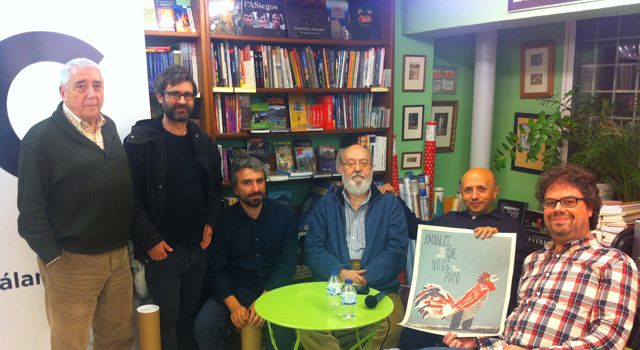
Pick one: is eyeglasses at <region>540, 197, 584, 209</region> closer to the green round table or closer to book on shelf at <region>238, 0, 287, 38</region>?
the green round table

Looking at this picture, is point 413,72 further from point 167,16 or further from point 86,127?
point 86,127

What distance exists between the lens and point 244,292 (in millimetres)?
2875

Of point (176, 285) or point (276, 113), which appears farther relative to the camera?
point (276, 113)

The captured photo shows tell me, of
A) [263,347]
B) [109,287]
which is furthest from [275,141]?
[109,287]

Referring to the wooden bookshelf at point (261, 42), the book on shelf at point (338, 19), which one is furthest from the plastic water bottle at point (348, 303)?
the book on shelf at point (338, 19)

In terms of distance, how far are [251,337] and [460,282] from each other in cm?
122

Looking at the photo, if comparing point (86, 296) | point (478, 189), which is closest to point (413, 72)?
point (478, 189)

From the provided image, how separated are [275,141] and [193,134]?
122cm

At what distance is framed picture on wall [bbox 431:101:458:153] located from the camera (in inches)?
184

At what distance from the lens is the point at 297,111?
3.83 meters

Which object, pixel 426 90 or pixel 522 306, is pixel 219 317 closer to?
pixel 522 306

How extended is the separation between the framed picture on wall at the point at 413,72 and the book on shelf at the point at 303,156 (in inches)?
38.8

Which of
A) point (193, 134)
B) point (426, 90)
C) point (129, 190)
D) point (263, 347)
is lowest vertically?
point (263, 347)

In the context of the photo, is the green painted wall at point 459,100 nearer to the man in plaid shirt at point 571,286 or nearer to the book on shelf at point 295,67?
the book on shelf at point 295,67
